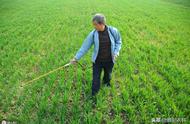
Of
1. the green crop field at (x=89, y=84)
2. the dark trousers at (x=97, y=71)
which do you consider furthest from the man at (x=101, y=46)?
the green crop field at (x=89, y=84)

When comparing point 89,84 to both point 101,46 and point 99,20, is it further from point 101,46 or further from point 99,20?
point 99,20

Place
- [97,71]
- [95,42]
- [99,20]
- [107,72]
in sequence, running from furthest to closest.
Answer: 1. [107,72]
2. [97,71]
3. [95,42]
4. [99,20]

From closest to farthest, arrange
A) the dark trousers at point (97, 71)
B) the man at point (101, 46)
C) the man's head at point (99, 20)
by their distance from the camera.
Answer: the man's head at point (99, 20) < the man at point (101, 46) < the dark trousers at point (97, 71)

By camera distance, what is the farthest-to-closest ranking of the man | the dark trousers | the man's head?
the dark trousers < the man < the man's head

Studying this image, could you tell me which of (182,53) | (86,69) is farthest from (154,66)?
(86,69)

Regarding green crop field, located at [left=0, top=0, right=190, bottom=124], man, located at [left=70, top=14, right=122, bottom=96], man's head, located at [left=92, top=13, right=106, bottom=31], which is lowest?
green crop field, located at [left=0, top=0, right=190, bottom=124]

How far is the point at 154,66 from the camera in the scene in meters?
5.25

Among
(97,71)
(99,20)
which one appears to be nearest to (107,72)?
(97,71)

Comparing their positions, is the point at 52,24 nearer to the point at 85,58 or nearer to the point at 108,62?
the point at 85,58

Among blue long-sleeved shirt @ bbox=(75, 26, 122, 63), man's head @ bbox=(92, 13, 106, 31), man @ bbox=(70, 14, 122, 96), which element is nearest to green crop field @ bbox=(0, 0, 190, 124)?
man @ bbox=(70, 14, 122, 96)

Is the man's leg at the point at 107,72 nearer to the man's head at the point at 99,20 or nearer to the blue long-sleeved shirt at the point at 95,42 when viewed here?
the blue long-sleeved shirt at the point at 95,42

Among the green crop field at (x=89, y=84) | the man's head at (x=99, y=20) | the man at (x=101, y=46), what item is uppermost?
the man's head at (x=99, y=20)

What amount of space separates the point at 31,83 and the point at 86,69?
1.59 m

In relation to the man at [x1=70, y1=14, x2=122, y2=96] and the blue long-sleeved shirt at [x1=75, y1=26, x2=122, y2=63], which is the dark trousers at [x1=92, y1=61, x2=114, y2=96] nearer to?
the man at [x1=70, y1=14, x2=122, y2=96]
